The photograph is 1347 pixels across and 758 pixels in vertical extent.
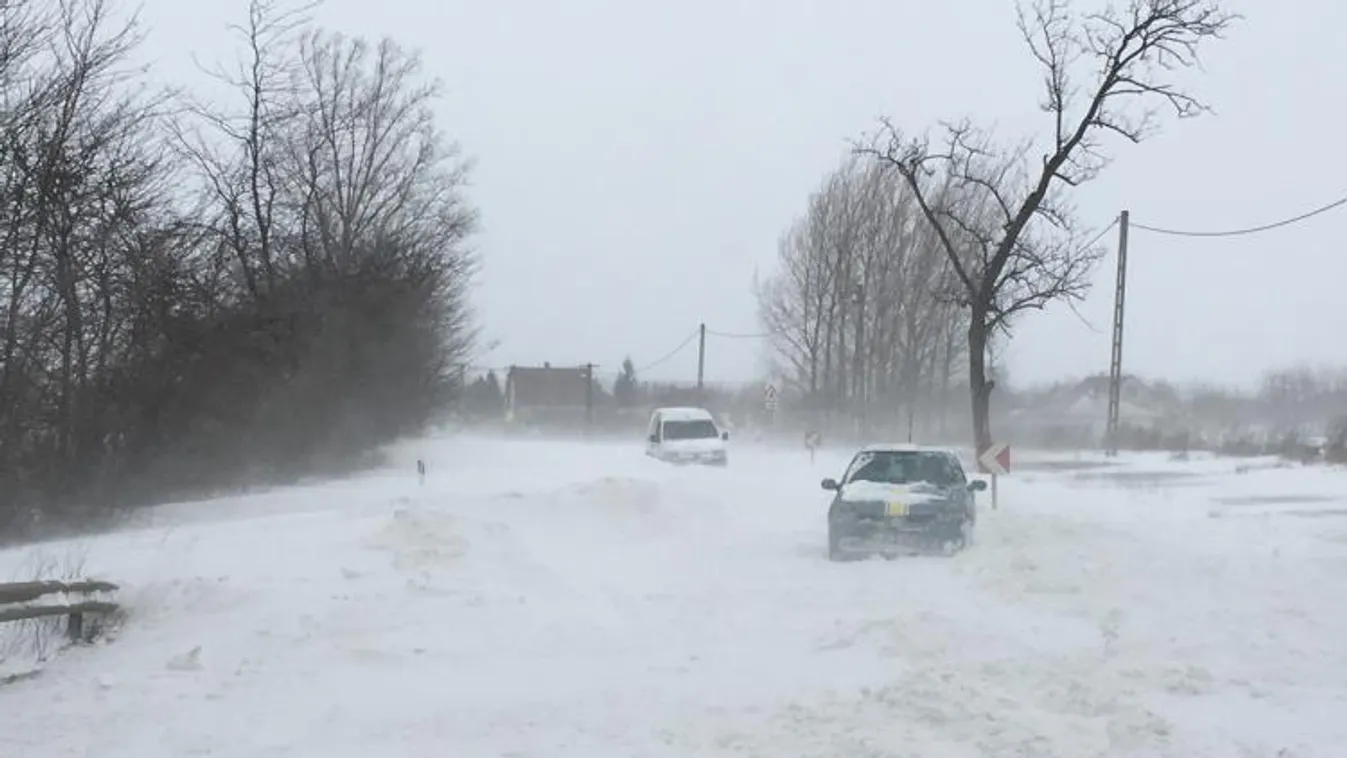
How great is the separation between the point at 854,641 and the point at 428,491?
16793mm

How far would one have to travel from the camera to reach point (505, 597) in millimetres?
13125

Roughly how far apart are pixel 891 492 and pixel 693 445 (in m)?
21.9

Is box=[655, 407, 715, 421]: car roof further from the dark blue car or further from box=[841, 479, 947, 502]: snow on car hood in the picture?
box=[841, 479, 947, 502]: snow on car hood

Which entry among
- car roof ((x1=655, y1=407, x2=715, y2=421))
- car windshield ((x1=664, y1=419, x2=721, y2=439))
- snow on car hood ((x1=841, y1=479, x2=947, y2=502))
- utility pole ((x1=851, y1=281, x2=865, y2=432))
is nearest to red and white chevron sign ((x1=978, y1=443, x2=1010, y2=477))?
snow on car hood ((x1=841, y1=479, x2=947, y2=502))

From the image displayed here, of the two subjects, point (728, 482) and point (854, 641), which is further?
point (728, 482)

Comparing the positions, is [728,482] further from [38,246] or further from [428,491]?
[38,246]

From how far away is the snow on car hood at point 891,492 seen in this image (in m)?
18.0

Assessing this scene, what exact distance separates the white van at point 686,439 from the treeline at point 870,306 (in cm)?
1564

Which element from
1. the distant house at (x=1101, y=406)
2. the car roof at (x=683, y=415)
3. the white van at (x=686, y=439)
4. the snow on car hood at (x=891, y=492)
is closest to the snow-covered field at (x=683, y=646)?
the snow on car hood at (x=891, y=492)

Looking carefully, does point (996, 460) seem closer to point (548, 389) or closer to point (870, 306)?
point (870, 306)

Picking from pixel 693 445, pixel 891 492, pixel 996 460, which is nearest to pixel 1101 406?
pixel 693 445

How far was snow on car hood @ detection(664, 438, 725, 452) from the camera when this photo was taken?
131ft

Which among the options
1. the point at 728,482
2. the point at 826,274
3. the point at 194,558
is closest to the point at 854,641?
the point at 194,558

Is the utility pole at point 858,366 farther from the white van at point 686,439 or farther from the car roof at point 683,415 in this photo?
the white van at point 686,439
